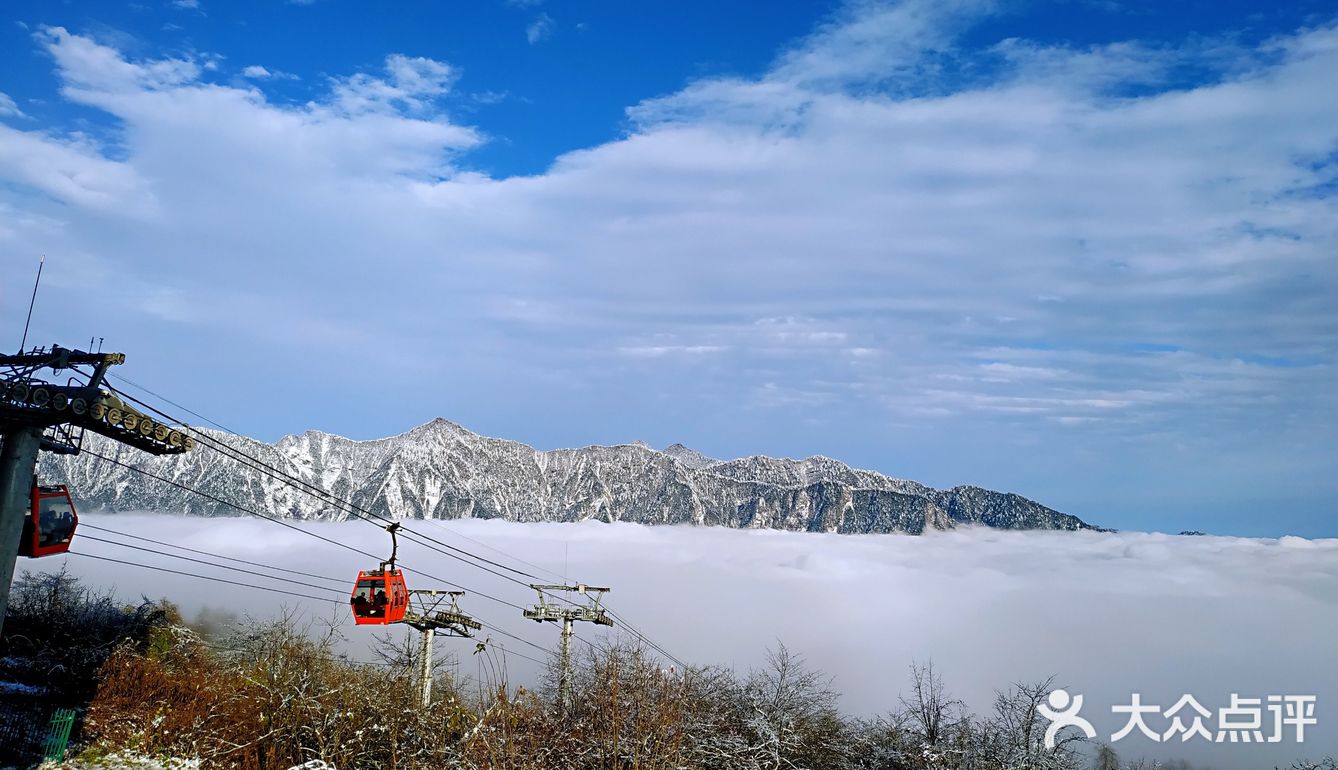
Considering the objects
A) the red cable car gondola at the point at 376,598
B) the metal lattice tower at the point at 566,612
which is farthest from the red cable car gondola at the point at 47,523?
the metal lattice tower at the point at 566,612

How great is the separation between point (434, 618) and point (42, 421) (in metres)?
29.1

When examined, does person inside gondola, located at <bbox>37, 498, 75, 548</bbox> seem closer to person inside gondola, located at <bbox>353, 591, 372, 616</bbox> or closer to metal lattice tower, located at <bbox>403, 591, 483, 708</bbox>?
person inside gondola, located at <bbox>353, 591, 372, 616</bbox>

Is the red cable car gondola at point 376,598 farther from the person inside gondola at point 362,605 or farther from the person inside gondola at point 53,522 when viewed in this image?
the person inside gondola at point 53,522

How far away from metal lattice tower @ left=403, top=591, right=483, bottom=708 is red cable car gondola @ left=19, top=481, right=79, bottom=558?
2377cm

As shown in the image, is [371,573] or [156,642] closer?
[371,573]

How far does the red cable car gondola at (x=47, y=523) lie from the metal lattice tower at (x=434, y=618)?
23.8 meters

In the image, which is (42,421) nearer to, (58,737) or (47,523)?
(47,523)

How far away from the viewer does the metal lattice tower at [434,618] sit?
53.0 metres

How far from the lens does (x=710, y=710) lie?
35312mm

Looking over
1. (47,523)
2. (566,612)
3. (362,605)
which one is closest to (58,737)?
(47,523)

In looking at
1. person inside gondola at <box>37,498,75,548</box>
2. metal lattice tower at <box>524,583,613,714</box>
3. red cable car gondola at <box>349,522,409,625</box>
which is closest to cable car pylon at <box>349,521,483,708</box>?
red cable car gondola at <box>349,522,409,625</box>

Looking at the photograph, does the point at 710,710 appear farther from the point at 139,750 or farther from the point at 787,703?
the point at 139,750

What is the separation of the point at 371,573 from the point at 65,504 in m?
12.2

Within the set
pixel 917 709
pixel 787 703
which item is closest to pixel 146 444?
pixel 787 703
